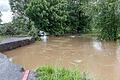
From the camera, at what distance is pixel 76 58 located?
10.2 m

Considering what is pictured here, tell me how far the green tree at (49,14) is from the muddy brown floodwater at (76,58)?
4270 millimetres

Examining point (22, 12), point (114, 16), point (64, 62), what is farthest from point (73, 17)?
point (64, 62)

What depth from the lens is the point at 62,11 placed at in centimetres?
1802

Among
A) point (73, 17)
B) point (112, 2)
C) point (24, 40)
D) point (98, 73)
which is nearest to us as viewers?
point (98, 73)

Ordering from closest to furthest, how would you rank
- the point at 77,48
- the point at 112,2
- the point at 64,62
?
1. the point at 64,62
2. the point at 77,48
3. the point at 112,2

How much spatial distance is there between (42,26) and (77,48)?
18.2 ft

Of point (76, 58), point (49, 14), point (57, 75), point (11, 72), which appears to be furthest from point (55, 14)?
point (57, 75)

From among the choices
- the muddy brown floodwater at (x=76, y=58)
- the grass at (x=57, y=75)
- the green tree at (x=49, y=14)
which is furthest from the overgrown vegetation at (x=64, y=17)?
the grass at (x=57, y=75)

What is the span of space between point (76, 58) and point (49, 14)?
7872 millimetres

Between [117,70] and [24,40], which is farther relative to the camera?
[24,40]

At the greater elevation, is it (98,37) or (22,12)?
(22,12)

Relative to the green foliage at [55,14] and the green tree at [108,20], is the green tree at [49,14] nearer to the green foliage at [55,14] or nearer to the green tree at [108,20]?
Answer: the green foliage at [55,14]

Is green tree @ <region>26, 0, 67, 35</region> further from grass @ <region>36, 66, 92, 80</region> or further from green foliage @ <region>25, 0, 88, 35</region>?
grass @ <region>36, 66, 92, 80</region>

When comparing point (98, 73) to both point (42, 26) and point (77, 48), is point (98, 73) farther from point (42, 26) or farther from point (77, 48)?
point (42, 26)
